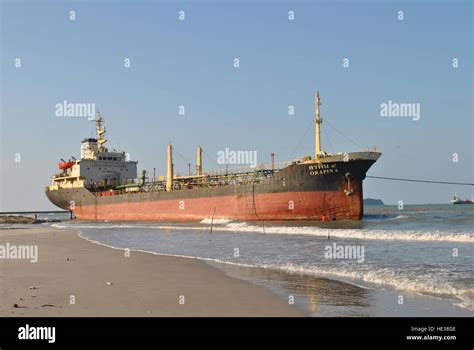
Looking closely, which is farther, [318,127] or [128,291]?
[318,127]

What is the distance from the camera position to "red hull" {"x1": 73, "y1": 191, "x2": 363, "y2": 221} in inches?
1130

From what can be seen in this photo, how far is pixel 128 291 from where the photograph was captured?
7.89 m

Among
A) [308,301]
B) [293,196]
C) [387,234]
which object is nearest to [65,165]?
[293,196]

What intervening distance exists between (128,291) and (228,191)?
25124 millimetres

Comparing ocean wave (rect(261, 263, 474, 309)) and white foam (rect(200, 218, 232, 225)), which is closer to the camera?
ocean wave (rect(261, 263, 474, 309))

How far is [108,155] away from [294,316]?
49.6 m

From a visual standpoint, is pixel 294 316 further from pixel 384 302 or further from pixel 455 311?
pixel 455 311

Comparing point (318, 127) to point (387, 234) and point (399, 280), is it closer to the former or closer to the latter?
point (387, 234)

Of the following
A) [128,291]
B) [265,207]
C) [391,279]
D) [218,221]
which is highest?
[265,207]

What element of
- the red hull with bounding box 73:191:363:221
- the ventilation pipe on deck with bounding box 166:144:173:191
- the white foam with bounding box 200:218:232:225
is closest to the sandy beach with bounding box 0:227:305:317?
the red hull with bounding box 73:191:363:221

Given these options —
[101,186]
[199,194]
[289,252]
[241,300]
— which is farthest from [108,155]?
[241,300]

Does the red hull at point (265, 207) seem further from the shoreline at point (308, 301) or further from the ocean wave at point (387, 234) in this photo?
the shoreline at point (308, 301)

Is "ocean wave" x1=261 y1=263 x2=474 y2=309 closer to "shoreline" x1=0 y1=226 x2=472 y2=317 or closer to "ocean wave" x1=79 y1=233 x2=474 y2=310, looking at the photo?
"ocean wave" x1=79 y1=233 x2=474 y2=310
